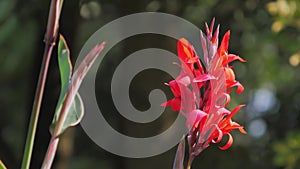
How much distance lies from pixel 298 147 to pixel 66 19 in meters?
0.94

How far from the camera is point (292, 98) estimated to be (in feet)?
9.71

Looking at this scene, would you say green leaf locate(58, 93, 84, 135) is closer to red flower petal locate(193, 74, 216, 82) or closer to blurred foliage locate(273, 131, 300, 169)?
red flower petal locate(193, 74, 216, 82)

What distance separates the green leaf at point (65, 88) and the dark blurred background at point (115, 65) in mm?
1234

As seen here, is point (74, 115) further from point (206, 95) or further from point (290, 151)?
point (290, 151)

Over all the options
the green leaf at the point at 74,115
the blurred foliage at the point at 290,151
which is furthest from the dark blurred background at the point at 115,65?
the green leaf at the point at 74,115

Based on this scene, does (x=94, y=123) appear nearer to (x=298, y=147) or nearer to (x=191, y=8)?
(x=191, y=8)

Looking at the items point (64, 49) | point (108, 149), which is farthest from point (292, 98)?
point (64, 49)

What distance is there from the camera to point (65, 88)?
20.4 inches

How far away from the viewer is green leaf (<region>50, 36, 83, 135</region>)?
1.70 feet

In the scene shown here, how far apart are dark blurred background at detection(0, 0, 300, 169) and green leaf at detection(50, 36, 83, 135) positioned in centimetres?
123

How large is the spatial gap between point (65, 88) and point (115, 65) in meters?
1.84

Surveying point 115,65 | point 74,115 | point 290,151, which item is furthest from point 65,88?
point 115,65

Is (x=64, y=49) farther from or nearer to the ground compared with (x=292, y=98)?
farther from the ground

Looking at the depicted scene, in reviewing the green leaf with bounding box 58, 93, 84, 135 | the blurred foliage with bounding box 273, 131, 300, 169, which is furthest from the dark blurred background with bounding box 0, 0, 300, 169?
the green leaf with bounding box 58, 93, 84, 135
